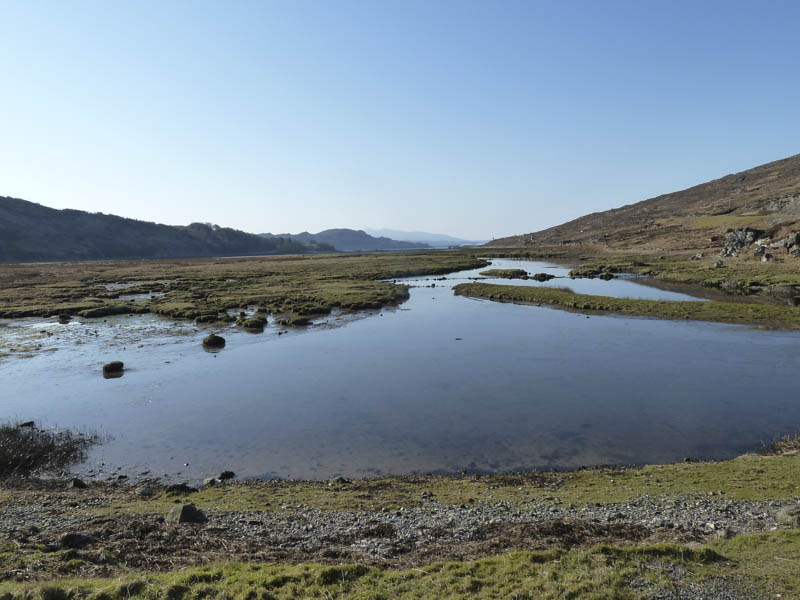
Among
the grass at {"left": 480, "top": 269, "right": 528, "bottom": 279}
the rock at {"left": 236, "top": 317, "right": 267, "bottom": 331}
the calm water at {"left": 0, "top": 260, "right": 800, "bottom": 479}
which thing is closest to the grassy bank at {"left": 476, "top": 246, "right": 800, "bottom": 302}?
the grass at {"left": 480, "top": 269, "right": 528, "bottom": 279}

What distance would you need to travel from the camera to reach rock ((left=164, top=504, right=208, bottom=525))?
621 inches

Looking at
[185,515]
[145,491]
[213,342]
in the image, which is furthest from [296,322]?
[185,515]

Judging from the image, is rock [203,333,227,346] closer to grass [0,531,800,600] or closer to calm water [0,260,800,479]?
calm water [0,260,800,479]

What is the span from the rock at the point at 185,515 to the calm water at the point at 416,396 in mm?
5927

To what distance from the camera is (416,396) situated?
3197 cm

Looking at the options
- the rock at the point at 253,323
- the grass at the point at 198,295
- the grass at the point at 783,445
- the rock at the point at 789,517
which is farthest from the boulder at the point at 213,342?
the rock at the point at 789,517

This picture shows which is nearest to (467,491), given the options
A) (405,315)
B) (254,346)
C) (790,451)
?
(790,451)

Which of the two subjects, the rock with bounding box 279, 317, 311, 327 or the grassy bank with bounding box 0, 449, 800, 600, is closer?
the grassy bank with bounding box 0, 449, 800, 600

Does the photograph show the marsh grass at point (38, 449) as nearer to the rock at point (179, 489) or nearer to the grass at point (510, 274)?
the rock at point (179, 489)

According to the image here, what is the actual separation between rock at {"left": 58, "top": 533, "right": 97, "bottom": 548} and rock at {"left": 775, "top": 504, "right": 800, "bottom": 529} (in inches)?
867

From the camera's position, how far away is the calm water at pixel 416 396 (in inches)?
919

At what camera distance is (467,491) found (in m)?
18.6

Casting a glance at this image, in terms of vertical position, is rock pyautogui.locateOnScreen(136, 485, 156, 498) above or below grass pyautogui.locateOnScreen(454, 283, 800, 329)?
below

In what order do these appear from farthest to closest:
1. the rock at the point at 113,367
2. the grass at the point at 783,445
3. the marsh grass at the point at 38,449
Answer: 1. the rock at the point at 113,367
2. the marsh grass at the point at 38,449
3. the grass at the point at 783,445
